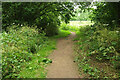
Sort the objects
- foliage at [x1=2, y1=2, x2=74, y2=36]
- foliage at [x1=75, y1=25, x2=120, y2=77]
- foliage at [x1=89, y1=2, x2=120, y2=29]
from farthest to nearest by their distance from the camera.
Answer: foliage at [x1=2, y1=2, x2=74, y2=36]
foliage at [x1=89, y1=2, x2=120, y2=29]
foliage at [x1=75, y1=25, x2=120, y2=77]

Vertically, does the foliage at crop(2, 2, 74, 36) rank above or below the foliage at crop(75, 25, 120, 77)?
above

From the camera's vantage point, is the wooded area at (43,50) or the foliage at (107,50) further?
the foliage at (107,50)

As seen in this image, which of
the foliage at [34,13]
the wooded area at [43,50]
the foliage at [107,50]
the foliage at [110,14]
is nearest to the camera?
the wooded area at [43,50]

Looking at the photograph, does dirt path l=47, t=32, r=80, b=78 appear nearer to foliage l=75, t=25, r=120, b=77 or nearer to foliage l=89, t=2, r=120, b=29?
foliage l=75, t=25, r=120, b=77

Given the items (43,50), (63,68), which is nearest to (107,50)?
(63,68)

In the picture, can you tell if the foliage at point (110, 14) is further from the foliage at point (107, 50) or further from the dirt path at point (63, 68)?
the dirt path at point (63, 68)

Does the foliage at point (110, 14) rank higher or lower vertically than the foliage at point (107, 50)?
higher

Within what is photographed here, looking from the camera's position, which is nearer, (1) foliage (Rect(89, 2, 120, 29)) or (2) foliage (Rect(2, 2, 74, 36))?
(1) foliage (Rect(89, 2, 120, 29))

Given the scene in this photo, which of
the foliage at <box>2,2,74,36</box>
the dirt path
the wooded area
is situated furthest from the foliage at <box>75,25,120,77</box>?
the foliage at <box>2,2,74,36</box>

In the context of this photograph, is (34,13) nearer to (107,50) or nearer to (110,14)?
(110,14)

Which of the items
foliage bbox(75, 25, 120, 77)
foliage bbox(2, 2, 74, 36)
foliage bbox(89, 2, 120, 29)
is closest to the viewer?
foliage bbox(75, 25, 120, 77)

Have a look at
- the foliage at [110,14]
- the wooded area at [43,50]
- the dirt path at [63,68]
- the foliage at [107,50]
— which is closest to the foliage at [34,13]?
the wooded area at [43,50]

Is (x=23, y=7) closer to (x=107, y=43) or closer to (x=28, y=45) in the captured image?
(x=28, y=45)

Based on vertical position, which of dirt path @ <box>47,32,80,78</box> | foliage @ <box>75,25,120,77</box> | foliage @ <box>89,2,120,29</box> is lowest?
dirt path @ <box>47,32,80,78</box>
